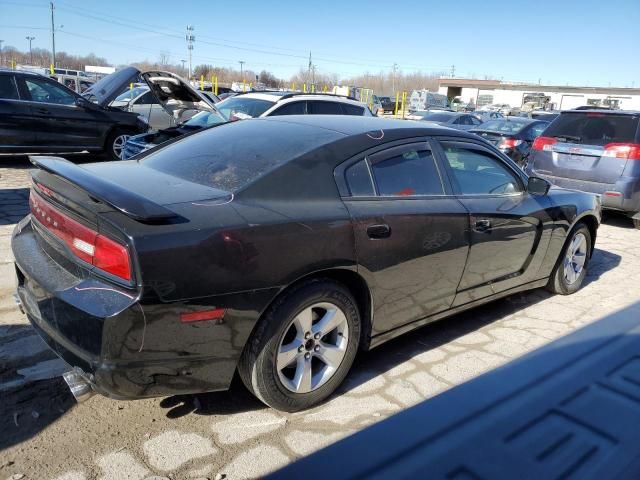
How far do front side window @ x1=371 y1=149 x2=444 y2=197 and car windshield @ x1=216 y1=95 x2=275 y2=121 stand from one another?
596cm

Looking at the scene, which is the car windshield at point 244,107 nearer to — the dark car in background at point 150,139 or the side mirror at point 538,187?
the dark car in background at point 150,139

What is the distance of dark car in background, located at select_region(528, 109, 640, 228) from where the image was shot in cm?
751

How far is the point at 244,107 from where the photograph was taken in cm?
948

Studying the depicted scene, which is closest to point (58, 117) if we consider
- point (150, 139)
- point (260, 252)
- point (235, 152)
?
point (150, 139)

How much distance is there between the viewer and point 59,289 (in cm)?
246

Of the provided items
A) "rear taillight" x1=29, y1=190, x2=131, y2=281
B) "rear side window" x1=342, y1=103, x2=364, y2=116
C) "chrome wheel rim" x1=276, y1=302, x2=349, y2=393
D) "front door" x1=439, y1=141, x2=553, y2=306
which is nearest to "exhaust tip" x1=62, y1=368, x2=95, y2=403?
"rear taillight" x1=29, y1=190, x2=131, y2=281

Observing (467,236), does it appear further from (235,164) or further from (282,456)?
(282,456)

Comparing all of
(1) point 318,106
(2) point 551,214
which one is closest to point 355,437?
(2) point 551,214

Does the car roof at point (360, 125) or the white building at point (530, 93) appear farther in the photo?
the white building at point (530, 93)

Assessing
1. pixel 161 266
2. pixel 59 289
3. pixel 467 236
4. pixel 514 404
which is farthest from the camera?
pixel 467 236

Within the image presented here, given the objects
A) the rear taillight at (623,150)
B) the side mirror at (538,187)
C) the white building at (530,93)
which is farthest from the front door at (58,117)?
the white building at (530,93)

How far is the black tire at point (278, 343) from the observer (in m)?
2.60

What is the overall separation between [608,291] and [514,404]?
10.8 ft

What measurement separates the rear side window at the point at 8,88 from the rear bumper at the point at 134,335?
8.08 metres
